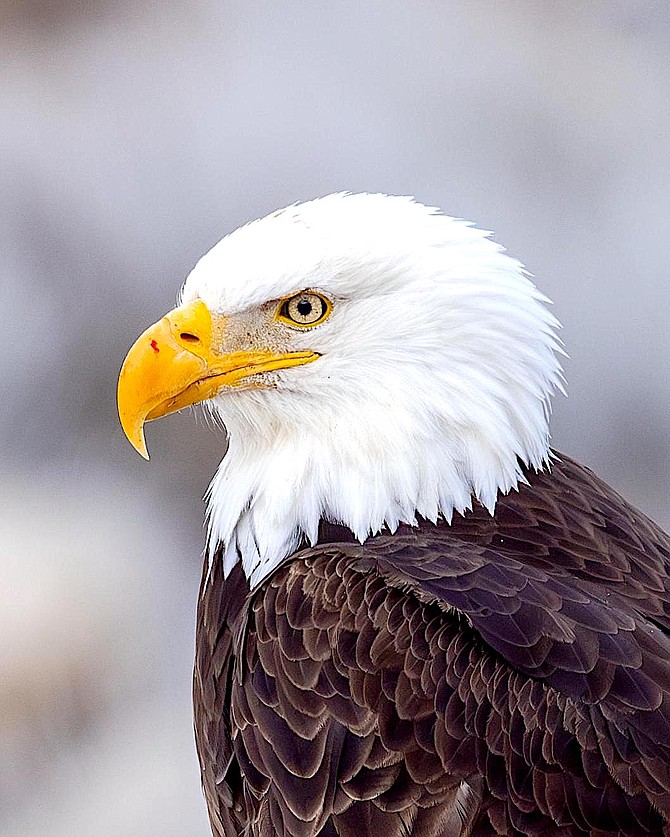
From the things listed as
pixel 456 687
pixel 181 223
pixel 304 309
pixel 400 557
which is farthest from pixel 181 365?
pixel 181 223

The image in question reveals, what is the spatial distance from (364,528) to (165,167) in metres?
2.07

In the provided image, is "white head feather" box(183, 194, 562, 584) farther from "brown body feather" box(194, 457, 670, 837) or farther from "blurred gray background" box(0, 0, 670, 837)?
"blurred gray background" box(0, 0, 670, 837)

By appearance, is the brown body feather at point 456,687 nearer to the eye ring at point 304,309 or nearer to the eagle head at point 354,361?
the eagle head at point 354,361

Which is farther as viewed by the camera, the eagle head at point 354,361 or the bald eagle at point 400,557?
the eagle head at point 354,361

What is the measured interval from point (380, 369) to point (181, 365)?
0.78ft

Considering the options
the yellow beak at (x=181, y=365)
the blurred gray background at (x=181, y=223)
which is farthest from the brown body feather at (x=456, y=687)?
the blurred gray background at (x=181, y=223)

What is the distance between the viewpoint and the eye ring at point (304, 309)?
1509 millimetres

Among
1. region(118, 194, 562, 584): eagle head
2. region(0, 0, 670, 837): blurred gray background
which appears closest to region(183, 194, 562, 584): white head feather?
region(118, 194, 562, 584): eagle head

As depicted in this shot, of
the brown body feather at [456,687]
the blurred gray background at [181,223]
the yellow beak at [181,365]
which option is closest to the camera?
the brown body feather at [456,687]

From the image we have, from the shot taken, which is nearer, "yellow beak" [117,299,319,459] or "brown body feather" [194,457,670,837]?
"brown body feather" [194,457,670,837]

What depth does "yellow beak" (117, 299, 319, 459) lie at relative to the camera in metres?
1.50

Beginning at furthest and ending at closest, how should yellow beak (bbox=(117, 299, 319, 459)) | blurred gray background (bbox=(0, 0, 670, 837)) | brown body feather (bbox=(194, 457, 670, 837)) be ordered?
blurred gray background (bbox=(0, 0, 670, 837)) → yellow beak (bbox=(117, 299, 319, 459)) → brown body feather (bbox=(194, 457, 670, 837))

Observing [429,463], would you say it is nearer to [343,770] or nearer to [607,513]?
[607,513]

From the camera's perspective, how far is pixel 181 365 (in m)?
→ 1.50
